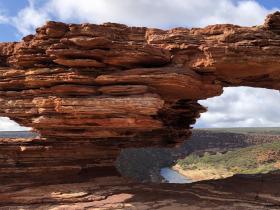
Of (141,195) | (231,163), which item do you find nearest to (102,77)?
(141,195)

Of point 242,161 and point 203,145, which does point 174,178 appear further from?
point 203,145

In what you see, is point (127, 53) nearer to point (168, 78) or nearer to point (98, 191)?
point (168, 78)

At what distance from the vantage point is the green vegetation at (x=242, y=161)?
65.0 metres

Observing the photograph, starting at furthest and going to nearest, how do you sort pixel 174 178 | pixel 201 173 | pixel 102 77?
pixel 201 173 → pixel 174 178 → pixel 102 77

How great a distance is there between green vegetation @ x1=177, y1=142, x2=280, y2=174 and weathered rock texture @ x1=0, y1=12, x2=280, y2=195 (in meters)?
36.5

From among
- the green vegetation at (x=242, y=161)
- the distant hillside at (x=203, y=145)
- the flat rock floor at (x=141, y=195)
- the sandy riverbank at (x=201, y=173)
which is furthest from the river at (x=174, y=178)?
the flat rock floor at (x=141, y=195)

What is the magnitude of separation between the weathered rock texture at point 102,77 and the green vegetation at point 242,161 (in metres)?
36.5

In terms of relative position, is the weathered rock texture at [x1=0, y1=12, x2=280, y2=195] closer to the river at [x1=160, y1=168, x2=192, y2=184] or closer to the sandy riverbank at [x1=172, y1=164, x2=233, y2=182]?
the river at [x1=160, y1=168, x2=192, y2=184]

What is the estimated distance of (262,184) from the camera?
23594mm

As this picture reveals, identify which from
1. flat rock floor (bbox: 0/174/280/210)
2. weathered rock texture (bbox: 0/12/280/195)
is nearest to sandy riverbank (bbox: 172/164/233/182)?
flat rock floor (bbox: 0/174/280/210)

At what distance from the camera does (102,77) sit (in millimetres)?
21828

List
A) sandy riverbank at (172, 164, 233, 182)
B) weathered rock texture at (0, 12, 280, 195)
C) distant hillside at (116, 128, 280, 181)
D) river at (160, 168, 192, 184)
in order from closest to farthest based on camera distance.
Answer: weathered rock texture at (0, 12, 280, 195)
sandy riverbank at (172, 164, 233, 182)
river at (160, 168, 192, 184)
distant hillside at (116, 128, 280, 181)

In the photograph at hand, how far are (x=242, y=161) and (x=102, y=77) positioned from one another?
5698 cm

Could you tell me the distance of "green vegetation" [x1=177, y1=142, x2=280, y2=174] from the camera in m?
65.0
